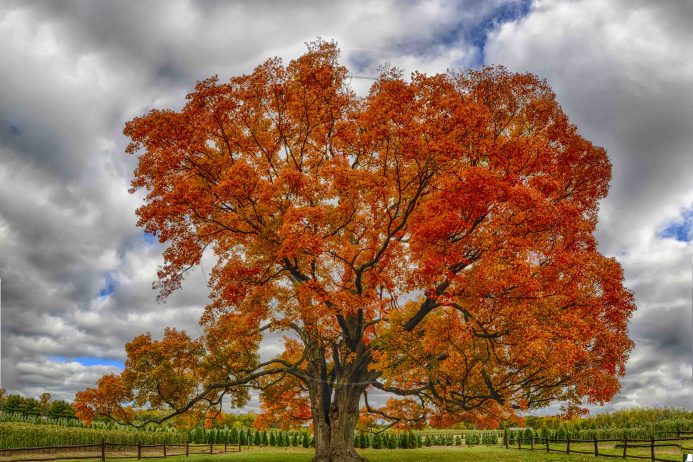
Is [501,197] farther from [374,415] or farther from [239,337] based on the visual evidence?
[374,415]

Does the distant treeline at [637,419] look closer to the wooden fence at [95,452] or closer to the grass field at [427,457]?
the grass field at [427,457]

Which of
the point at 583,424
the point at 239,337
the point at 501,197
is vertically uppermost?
the point at 501,197

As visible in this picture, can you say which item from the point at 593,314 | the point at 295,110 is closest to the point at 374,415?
the point at 593,314

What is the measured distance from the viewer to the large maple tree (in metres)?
14.6

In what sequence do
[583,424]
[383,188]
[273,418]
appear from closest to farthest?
1. [383,188]
2. [273,418]
3. [583,424]

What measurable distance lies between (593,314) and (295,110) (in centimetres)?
1280

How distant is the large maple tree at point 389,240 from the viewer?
47.8ft

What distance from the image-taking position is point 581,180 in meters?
19.3

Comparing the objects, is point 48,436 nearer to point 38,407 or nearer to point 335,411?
point 335,411

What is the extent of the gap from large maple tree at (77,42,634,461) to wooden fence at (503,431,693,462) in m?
8.86

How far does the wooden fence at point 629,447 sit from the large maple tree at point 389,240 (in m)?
8.86

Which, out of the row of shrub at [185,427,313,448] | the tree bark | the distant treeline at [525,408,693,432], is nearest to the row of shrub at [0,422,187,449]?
the row of shrub at [185,427,313,448]

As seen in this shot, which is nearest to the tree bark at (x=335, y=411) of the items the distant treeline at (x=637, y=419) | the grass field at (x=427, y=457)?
the grass field at (x=427, y=457)

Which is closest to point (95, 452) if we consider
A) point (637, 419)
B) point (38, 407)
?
point (38, 407)
